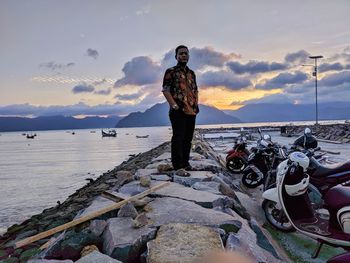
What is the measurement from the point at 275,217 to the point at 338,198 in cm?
191

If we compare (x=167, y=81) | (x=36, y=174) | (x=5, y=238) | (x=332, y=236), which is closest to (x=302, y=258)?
(x=332, y=236)

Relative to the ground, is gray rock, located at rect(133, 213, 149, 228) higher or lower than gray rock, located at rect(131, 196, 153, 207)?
lower

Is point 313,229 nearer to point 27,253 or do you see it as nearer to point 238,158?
point 27,253

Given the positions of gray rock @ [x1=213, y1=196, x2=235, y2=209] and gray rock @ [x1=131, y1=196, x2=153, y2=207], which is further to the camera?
gray rock @ [x1=213, y1=196, x2=235, y2=209]

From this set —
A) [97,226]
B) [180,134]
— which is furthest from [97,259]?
[180,134]

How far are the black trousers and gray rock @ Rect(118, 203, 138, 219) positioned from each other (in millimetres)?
2375

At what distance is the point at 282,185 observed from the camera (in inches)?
178

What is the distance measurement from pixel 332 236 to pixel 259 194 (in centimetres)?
420

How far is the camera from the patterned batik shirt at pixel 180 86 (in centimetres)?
585

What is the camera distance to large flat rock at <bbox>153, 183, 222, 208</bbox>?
4271 mm

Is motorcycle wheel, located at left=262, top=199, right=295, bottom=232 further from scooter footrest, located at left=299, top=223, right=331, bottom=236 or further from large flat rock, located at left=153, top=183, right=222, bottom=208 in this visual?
large flat rock, located at left=153, top=183, right=222, bottom=208

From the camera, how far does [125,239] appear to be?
121 inches

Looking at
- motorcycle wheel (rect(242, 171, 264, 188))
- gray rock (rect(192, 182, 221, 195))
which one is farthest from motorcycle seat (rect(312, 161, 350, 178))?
motorcycle wheel (rect(242, 171, 264, 188))

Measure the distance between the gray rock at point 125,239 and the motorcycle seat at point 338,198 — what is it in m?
1.66
